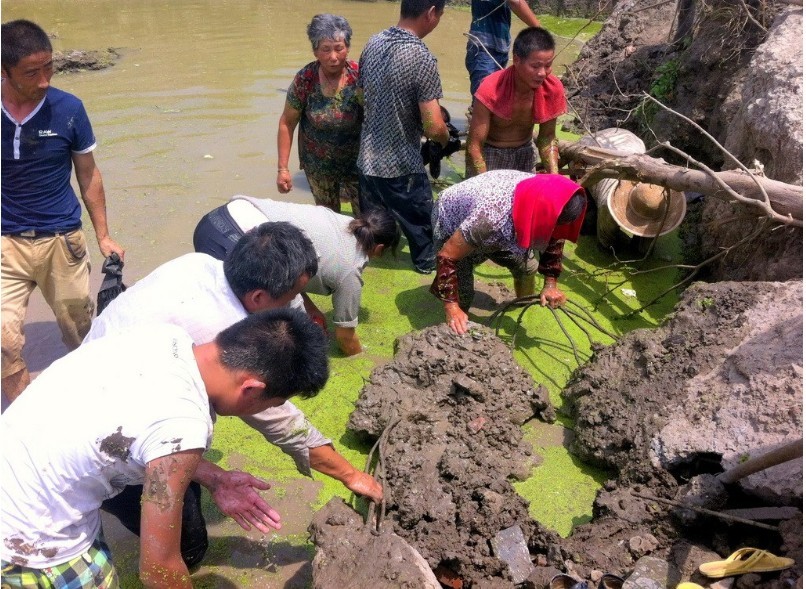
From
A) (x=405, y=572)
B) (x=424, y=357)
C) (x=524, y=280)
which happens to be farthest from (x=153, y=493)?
(x=524, y=280)

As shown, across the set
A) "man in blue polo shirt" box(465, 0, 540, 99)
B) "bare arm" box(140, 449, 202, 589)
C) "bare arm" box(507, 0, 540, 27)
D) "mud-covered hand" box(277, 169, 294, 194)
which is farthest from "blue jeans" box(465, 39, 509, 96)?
"bare arm" box(140, 449, 202, 589)

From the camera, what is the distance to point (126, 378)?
6.41 ft

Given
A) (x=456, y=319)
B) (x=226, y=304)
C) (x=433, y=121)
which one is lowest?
(x=456, y=319)

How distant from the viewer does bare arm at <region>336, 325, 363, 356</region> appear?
14.2ft

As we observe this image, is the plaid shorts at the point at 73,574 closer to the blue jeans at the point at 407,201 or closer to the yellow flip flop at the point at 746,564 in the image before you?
the yellow flip flop at the point at 746,564

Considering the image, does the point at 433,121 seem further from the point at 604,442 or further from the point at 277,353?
the point at 277,353

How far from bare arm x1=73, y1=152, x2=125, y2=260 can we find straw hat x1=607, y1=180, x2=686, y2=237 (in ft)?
13.1

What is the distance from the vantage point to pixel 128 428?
1.91m

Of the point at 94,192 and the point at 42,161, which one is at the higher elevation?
the point at 42,161

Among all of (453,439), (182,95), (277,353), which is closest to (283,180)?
(453,439)

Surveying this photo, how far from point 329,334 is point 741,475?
8.96 ft

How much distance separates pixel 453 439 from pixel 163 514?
6.40 ft

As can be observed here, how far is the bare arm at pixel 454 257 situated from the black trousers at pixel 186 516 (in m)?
1.92

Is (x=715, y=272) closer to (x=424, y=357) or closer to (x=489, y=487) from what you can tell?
(x=424, y=357)
